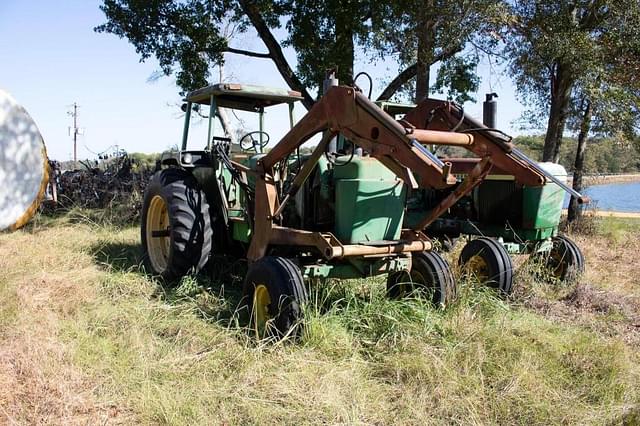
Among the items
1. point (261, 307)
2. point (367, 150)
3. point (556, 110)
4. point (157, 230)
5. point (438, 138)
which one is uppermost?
point (556, 110)

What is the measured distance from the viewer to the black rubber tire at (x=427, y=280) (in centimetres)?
466

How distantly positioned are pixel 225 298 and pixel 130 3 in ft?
27.1

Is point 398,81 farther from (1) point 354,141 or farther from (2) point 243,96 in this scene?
(1) point 354,141

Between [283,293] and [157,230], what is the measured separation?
281 cm

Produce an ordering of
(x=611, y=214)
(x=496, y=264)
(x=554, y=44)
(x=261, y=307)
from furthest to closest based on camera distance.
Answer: (x=611, y=214)
(x=554, y=44)
(x=496, y=264)
(x=261, y=307)

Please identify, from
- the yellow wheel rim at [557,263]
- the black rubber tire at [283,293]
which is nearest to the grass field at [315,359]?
the black rubber tire at [283,293]

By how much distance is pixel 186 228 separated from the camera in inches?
219

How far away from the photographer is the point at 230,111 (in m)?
6.57

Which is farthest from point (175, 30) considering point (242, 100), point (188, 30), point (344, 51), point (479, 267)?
point (479, 267)

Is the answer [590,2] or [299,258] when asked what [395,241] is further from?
[590,2]

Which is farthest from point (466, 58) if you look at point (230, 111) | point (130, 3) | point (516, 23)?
point (130, 3)

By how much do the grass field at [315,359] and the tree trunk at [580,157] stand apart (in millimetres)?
5410

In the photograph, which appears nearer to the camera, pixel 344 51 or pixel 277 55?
pixel 344 51

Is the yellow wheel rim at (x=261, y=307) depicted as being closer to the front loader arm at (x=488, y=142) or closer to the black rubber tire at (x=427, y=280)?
the black rubber tire at (x=427, y=280)
